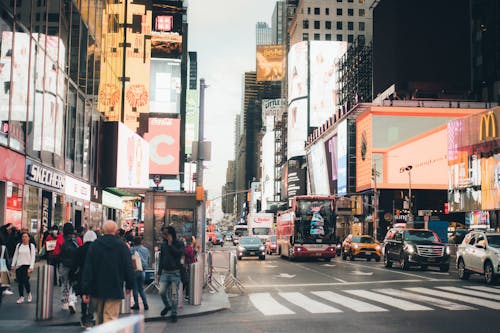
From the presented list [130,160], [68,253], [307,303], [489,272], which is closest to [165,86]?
[130,160]

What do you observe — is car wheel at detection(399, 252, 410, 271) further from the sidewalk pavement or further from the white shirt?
the white shirt

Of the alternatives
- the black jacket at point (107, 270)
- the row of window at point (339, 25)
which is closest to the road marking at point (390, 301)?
the black jacket at point (107, 270)

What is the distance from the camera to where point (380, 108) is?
84.1 meters

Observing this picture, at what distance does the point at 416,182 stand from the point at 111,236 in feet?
248

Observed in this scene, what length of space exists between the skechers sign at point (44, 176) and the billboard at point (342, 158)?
63.3m

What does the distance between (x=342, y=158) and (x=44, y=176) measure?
2691 inches

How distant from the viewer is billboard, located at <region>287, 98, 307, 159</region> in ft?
404

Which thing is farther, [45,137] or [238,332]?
[45,137]

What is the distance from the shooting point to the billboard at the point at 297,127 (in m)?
123

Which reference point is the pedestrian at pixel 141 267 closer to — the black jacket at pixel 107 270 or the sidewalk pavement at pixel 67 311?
the sidewalk pavement at pixel 67 311

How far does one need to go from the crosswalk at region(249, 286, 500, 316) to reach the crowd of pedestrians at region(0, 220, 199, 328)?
2279 mm

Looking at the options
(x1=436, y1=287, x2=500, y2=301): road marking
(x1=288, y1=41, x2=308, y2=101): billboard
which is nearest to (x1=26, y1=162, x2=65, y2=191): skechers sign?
(x1=436, y1=287, x2=500, y2=301): road marking

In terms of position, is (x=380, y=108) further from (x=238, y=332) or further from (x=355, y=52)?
(x=238, y=332)

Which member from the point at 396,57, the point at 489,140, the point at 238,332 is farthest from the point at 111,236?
the point at 396,57
